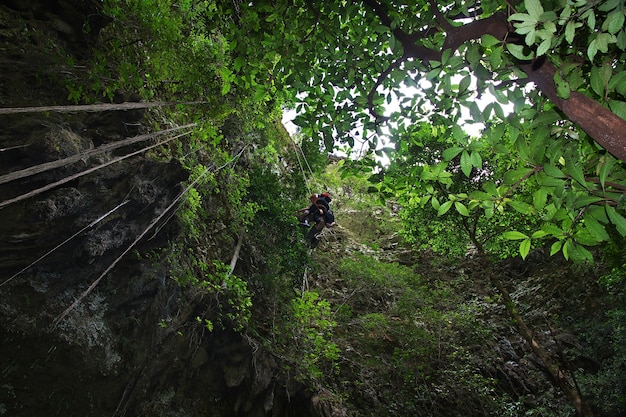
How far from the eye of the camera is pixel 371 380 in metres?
6.68

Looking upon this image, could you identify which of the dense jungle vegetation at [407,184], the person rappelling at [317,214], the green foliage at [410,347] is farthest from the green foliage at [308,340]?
the person rappelling at [317,214]

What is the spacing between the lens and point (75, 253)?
3.38m

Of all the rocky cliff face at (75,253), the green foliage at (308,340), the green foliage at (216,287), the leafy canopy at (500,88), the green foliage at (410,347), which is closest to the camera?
the leafy canopy at (500,88)

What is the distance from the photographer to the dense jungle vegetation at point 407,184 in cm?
139

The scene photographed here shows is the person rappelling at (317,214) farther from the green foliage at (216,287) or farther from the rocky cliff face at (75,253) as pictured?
the rocky cliff face at (75,253)

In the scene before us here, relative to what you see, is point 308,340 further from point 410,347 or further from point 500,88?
point 500,88

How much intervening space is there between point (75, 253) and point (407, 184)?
3.29m

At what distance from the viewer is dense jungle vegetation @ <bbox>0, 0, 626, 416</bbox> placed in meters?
1.39

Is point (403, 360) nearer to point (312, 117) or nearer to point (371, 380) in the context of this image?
point (371, 380)

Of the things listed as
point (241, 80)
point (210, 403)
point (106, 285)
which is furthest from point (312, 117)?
point (210, 403)

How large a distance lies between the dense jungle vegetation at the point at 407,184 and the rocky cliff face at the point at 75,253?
281 millimetres

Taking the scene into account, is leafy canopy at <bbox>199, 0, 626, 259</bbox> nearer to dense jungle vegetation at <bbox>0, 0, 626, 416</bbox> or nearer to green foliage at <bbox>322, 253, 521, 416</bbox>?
dense jungle vegetation at <bbox>0, 0, 626, 416</bbox>

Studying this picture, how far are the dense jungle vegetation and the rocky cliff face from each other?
11.0 inches

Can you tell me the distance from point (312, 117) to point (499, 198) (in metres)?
1.45
